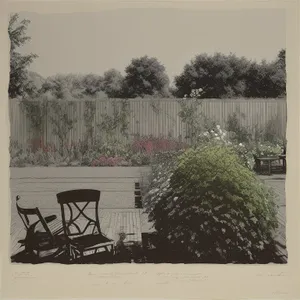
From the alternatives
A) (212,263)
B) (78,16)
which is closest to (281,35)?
(78,16)

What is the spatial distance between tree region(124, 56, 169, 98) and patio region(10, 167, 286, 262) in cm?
32

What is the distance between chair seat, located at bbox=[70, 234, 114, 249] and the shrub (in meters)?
0.20

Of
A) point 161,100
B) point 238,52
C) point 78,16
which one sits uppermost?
point 78,16

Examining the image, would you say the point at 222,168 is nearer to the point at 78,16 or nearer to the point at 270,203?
the point at 270,203

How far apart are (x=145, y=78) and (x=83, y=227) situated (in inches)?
24.3

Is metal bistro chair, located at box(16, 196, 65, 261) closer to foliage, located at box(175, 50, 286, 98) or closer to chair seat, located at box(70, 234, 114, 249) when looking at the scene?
chair seat, located at box(70, 234, 114, 249)

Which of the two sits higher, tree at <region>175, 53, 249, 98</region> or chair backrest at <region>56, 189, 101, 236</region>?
tree at <region>175, 53, 249, 98</region>

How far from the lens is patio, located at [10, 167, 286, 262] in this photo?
195 cm

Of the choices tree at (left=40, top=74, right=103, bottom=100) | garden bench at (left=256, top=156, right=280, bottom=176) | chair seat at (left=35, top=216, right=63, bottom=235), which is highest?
tree at (left=40, top=74, right=103, bottom=100)

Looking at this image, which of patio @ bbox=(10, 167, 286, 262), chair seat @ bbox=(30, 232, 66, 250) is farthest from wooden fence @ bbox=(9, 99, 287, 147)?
chair seat @ bbox=(30, 232, 66, 250)

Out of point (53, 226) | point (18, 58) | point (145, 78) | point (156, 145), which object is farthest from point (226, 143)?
point (18, 58)

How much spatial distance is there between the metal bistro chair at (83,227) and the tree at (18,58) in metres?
0.44
